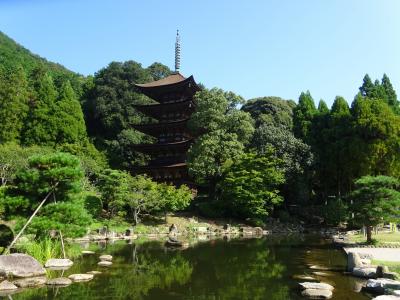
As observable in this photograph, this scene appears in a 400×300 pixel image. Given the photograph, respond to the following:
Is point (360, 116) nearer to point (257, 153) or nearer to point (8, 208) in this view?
point (257, 153)

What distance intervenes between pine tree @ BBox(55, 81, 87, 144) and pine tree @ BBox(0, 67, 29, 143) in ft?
12.7

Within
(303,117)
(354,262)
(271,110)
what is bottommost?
(354,262)

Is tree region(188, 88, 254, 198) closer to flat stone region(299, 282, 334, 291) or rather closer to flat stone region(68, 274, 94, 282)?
flat stone region(68, 274, 94, 282)

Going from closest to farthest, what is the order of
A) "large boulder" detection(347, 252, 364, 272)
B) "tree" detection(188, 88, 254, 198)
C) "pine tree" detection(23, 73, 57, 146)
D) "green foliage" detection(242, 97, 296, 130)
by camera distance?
1. "large boulder" detection(347, 252, 364, 272)
2. "tree" detection(188, 88, 254, 198)
3. "pine tree" detection(23, 73, 57, 146)
4. "green foliage" detection(242, 97, 296, 130)

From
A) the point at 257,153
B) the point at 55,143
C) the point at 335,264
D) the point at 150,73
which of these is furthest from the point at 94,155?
the point at 335,264

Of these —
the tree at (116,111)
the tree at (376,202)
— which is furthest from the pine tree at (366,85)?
the tree at (376,202)

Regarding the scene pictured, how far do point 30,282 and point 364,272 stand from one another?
35.8 feet

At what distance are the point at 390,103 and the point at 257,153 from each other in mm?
17622

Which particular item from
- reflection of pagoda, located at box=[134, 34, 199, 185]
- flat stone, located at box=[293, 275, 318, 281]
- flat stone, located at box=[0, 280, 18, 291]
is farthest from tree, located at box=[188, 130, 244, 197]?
flat stone, located at box=[0, 280, 18, 291]

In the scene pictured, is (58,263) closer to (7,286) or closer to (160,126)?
(7,286)

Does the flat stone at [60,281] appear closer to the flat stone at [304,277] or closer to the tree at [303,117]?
the flat stone at [304,277]

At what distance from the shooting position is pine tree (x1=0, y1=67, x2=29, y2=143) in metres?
44.4

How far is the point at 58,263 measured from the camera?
1573 cm

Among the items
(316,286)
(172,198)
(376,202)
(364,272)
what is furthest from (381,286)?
(172,198)
